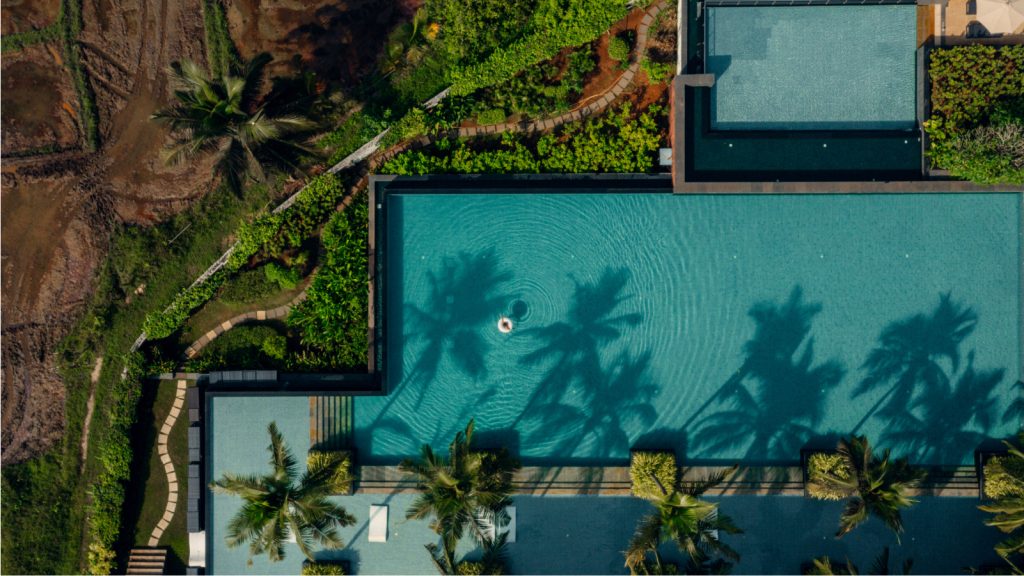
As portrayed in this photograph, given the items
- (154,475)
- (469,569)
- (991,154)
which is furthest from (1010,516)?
(154,475)

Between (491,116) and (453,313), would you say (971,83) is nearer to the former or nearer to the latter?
(491,116)

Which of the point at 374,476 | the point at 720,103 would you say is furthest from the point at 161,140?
the point at 720,103

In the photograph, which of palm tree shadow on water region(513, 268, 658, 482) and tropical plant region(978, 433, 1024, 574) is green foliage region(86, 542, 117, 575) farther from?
tropical plant region(978, 433, 1024, 574)

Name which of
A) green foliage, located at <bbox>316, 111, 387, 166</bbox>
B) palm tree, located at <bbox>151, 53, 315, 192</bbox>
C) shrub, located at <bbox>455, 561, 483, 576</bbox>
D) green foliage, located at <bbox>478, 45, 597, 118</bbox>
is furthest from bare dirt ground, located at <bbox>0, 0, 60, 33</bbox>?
shrub, located at <bbox>455, 561, 483, 576</bbox>

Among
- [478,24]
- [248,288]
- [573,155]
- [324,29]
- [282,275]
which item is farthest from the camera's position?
[324,29]

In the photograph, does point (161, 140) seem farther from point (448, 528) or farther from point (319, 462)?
point (448, 528)

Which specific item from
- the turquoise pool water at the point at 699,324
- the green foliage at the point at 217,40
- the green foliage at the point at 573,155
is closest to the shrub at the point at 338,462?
the turquoise pool water at the point at 699,324
